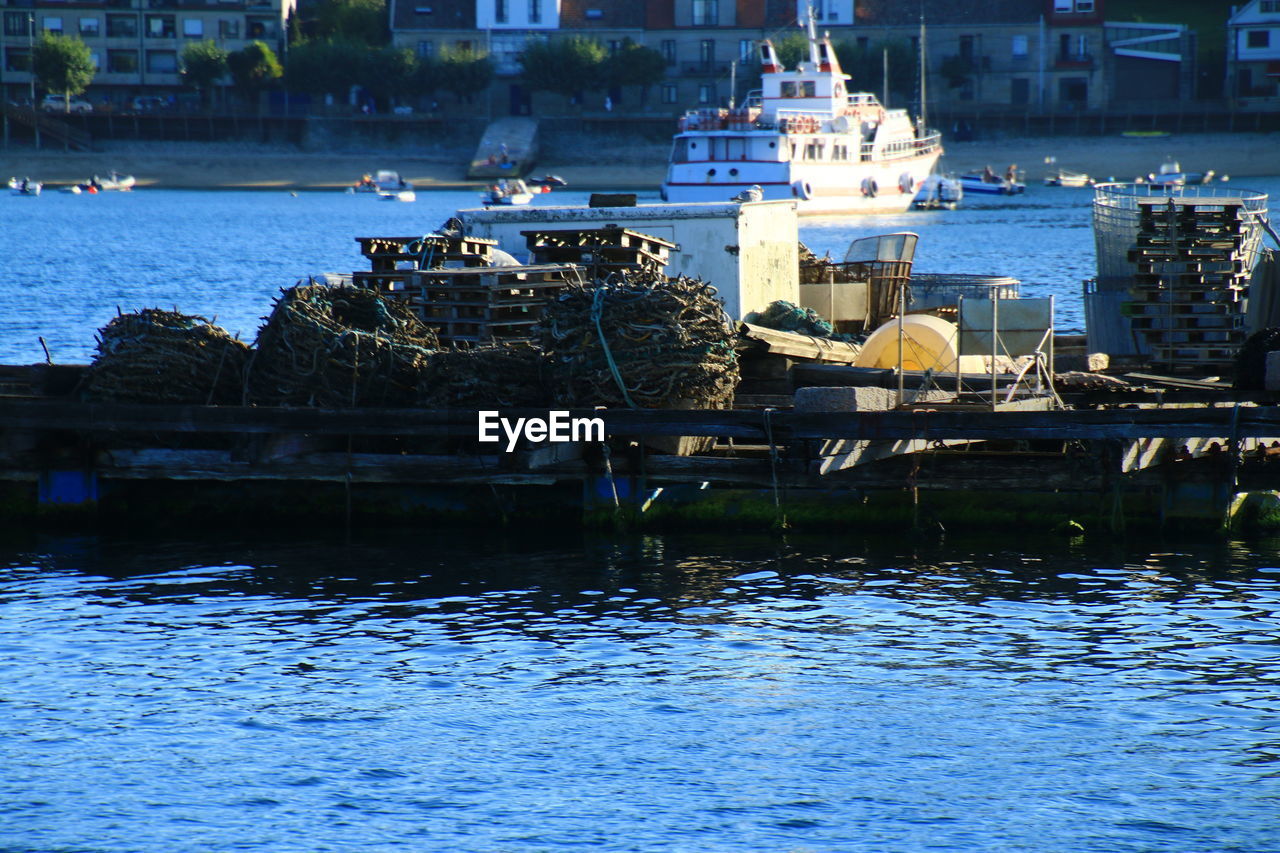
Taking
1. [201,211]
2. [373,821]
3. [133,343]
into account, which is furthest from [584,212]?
[201,211]

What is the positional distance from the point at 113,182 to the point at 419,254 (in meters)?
122

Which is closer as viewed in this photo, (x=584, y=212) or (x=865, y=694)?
(x=865, y=694)

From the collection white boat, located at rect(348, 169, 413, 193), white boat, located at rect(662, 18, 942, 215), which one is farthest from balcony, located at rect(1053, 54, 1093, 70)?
white boat, located at rect(348, 169, 413, 193)

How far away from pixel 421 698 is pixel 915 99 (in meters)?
127

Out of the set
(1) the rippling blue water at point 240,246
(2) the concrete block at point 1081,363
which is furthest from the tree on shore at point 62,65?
(2) the concrete block at point 1081,363

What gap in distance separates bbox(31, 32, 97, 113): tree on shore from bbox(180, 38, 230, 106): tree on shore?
8224 millimetres

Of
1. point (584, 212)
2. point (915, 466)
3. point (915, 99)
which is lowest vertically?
point (915, 466)

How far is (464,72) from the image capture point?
13400 centimetres

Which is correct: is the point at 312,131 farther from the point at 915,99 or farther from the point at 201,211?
the point at 915,99

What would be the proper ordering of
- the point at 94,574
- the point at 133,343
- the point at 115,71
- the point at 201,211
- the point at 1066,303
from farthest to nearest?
the point at 115,71
the point at 201,211
the point at 1066,303
the point at 133,343
the point at 94,574

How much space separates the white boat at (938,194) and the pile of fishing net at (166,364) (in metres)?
98.4

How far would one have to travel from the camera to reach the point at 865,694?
39.6ft

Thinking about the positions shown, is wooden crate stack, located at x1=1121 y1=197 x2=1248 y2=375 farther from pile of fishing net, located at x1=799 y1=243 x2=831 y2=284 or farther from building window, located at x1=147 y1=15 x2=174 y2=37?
building window, located at x1=147 y1=15 x2=174 y2=37

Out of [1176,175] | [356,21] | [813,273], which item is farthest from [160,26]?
[813,273]
